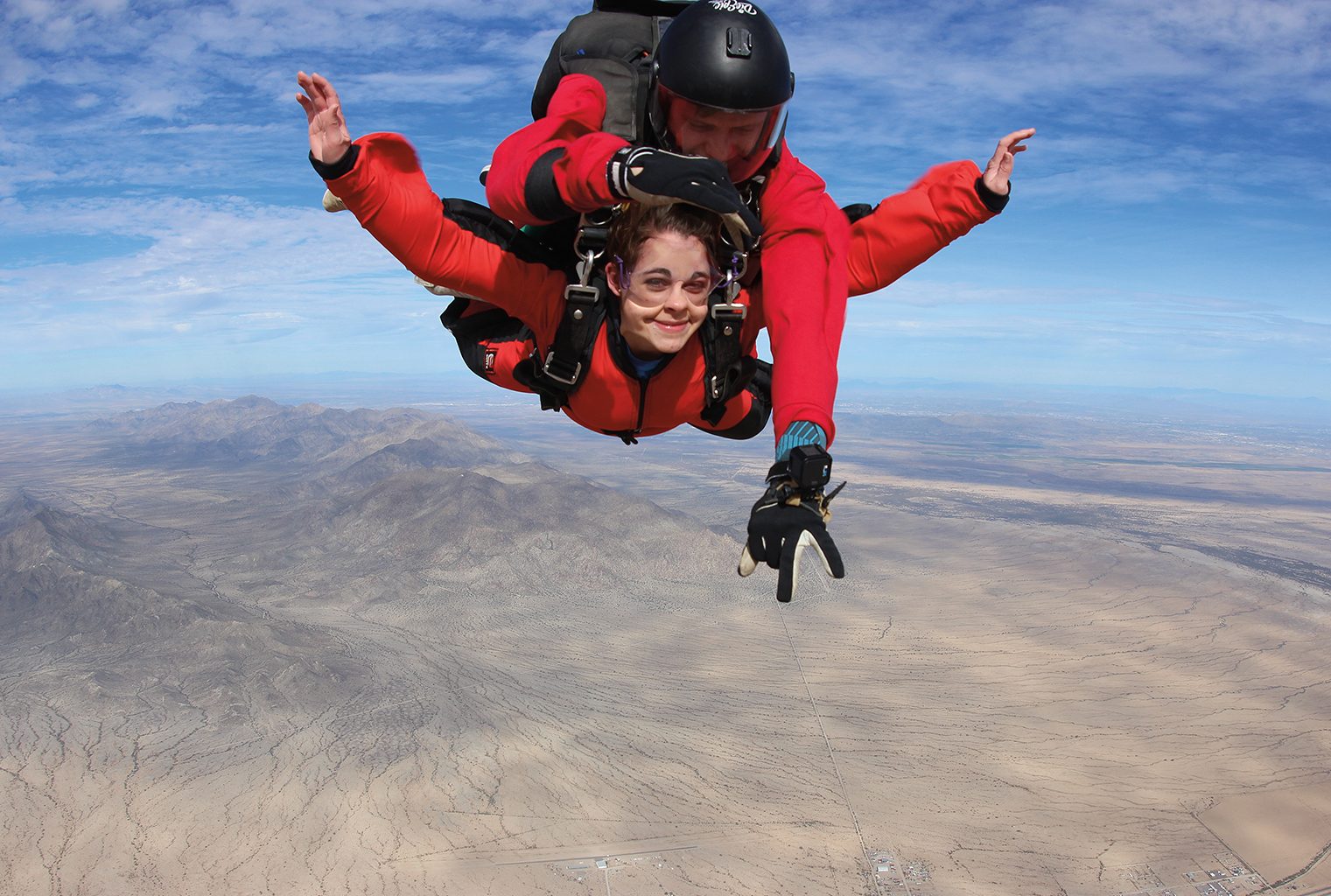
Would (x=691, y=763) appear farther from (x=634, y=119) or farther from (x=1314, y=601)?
(x=1314, y=601)

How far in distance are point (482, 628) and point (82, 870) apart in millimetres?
52942

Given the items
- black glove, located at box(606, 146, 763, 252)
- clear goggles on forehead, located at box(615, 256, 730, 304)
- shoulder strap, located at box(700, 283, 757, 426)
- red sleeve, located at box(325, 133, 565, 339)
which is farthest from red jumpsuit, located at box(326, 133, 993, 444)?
black glove, located at box(606, 146, 763, 252)

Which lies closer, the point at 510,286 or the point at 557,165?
the point at 557,165

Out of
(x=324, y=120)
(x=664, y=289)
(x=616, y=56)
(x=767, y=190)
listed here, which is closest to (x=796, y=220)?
(x=767, y=190)

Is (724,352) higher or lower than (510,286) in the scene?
lower

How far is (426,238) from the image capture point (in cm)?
334

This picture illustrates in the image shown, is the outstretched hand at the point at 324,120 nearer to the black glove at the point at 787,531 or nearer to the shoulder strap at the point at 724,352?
the shoulder strap at the point at 724,352

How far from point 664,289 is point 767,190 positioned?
0.64 meters

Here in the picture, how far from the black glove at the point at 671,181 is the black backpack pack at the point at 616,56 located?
101 centimetres

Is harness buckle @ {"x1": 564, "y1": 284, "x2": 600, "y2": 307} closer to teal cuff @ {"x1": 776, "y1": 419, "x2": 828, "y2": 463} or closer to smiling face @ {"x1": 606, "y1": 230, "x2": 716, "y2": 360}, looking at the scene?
smiling face @ {"x1": 606, "y1": 230, "x2": 716, "y2": 360}

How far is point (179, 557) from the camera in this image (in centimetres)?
13625

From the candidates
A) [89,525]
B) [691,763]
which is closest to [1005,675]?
[691,763]

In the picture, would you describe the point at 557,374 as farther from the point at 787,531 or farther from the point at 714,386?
the point at 787,531

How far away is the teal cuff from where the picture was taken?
9.27 feet
